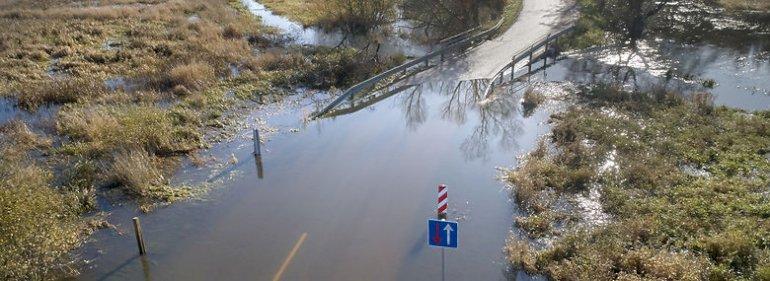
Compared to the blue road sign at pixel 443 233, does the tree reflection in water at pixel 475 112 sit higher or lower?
lower

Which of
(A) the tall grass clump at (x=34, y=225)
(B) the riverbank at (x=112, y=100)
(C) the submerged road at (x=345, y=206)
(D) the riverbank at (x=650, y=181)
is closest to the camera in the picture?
(A) the tall grass clump at (x=34, y=225)

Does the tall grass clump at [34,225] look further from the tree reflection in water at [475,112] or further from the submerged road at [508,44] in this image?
the submerged road at [508,44]

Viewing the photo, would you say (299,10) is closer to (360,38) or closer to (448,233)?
(360,38)

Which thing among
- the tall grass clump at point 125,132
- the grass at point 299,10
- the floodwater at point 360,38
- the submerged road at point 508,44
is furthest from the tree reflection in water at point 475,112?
the grass at point 299,10

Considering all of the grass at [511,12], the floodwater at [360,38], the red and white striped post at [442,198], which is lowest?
the red and white striped post at [442,198]

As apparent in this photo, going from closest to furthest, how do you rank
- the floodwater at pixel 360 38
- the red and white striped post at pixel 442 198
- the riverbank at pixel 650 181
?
the riverbank at pixel 650 181 < the red and white striped post at pixel 442 198 < the floodwater at pixel 360 38

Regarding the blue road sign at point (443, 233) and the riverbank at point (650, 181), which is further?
the riverbank at point (650, 181)

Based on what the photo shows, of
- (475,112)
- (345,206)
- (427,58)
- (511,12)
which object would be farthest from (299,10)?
(345,206)

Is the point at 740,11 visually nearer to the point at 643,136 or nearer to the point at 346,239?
the point at 643,136
